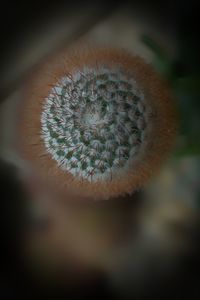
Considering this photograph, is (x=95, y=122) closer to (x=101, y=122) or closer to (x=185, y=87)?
(x=101, y=122)

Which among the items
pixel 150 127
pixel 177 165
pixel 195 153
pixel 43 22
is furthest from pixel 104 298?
pixel 43 22

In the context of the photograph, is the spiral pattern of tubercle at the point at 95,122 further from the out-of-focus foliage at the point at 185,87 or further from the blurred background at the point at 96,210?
the blurred background at the point at 96,210

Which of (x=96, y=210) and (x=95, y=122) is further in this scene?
(x=96, y=210)

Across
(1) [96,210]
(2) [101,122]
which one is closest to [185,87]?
(2) [101,122]

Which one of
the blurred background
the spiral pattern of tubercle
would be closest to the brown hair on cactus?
the spiral pattern of tubercle

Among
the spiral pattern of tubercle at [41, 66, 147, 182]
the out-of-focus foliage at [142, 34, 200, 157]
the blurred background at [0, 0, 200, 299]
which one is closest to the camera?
the spiral pattern of tubercle at [41, 66, 147, 182]

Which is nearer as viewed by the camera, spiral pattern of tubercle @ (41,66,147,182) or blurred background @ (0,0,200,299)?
spiral pattern of tubercle @ (41,66,147,182)

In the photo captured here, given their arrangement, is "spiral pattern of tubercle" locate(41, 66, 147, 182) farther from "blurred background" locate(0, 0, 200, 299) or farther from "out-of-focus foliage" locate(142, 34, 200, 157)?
"blurred background" locate(0, 0, 200, 299)

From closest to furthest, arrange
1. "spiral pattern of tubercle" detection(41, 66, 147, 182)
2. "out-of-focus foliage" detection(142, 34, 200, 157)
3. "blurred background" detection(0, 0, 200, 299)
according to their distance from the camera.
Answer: "spiral pattern of tubercle" detection(41, 66, 147, 182), "out-of-focus foliage" detection(142, 34, 200, 157), "blurred background" detection(0, 0, 200, 299)
